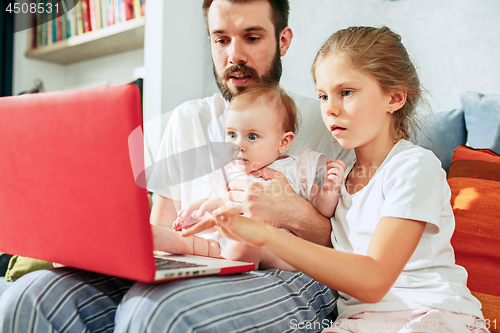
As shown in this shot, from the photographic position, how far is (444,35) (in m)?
1.35

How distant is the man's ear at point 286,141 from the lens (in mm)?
1109

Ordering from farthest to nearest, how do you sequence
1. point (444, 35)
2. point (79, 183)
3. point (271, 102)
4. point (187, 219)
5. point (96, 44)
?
point (96, 44) → point (444, 35) → point (271, 102) → point (187, 219) → point (79, 183)

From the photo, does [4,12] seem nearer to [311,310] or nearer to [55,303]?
[55,303]

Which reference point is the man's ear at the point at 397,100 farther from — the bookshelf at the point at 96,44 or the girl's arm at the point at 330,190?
the bookshelf at the point at 96,44

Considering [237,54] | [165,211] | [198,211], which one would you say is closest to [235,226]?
[198,211]

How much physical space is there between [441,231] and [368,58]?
0.44m

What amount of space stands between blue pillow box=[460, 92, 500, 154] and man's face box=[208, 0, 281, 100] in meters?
0.69

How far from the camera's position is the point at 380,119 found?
0.90 m

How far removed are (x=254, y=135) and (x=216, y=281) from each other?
510mm

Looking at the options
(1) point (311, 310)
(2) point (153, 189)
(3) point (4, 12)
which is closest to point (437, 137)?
(1) point (311, 310)

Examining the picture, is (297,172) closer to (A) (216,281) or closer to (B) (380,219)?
(B) (380,219)

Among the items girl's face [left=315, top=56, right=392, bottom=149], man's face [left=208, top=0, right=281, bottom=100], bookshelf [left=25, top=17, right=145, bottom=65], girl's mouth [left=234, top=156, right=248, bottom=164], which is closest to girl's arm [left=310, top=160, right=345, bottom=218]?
girl's face [left=315, top=56, right=392, bottom=149]

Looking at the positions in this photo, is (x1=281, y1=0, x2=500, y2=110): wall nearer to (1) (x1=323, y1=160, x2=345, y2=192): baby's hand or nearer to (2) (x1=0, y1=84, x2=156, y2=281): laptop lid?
(1) (x1=323, y1=160, x2=345, y2=192): baby's hand

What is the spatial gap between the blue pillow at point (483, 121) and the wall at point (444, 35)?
16 centimetres
